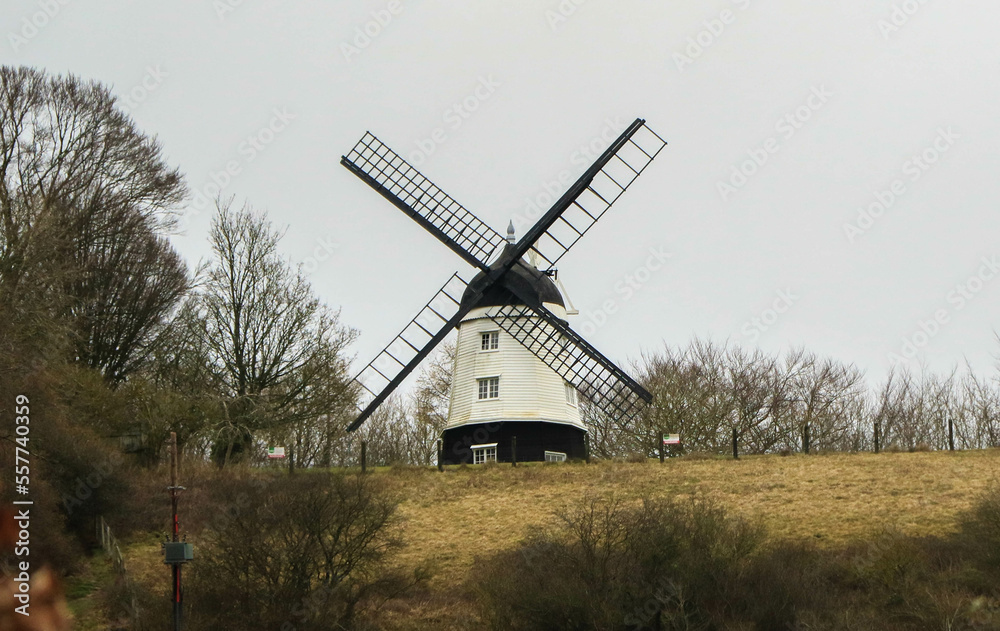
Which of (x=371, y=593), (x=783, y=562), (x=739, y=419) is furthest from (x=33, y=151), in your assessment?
(x=739, y=419)

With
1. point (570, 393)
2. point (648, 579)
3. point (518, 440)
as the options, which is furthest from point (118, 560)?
point (570, 393)

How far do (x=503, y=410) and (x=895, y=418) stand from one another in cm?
3079

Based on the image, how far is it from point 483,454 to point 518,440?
1.30 m

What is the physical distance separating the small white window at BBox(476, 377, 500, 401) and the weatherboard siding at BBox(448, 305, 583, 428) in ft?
0.42

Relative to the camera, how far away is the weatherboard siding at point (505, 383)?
3123 centimetres

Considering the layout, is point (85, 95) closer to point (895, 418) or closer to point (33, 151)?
point (33, 151)

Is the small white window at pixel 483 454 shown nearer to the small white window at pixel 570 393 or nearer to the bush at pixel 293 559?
the small white window at pixel 570 393

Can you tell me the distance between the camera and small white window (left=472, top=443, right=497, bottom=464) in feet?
104

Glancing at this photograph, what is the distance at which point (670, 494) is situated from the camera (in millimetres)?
25766

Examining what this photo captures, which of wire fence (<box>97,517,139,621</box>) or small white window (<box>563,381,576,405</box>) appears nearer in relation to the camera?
wire fence (<box>97,517,139,621</box>)

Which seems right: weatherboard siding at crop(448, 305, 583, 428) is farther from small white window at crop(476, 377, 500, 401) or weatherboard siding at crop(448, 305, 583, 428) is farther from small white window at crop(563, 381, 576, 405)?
small white window at crop(563, 381, 576, 405)

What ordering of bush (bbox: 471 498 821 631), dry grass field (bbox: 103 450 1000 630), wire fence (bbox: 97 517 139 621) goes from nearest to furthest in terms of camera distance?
bush (bbox: 471 498 821 631) → wire fence (bbox: 97 517 139 621) → dry grass field (bbox: 103 450 1000 630)

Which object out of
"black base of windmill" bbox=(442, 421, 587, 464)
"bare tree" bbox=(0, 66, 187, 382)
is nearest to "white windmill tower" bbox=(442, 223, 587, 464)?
"black base of windmill" bbox=(442, 421, 587, 464)

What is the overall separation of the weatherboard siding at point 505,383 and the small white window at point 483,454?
90 cm
